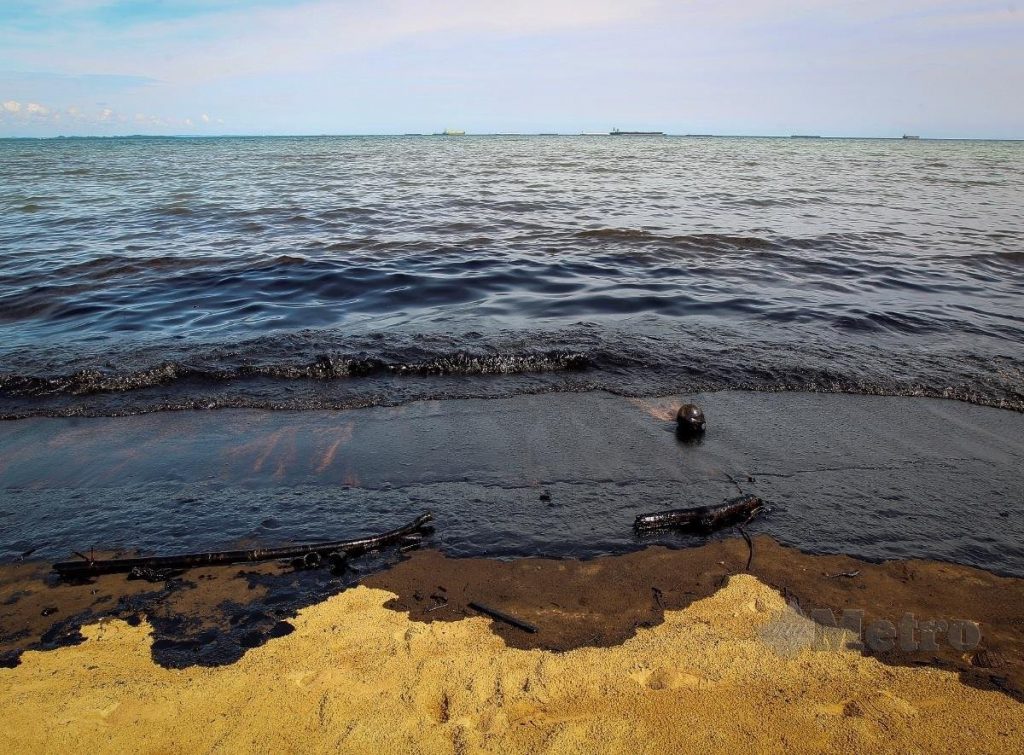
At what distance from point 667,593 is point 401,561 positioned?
1.70 meters

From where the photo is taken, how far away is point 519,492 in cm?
473

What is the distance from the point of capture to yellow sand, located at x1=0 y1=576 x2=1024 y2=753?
259 cm

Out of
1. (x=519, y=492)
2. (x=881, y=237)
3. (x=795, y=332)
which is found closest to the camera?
(x=519, y=492)

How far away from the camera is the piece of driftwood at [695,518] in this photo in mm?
4199

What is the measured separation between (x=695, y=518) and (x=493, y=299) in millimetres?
6935

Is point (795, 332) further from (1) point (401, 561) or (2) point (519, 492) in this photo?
(1) point (401, 561)

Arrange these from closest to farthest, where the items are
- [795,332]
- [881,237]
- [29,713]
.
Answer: [29,713]
[795,332]
[881,237]

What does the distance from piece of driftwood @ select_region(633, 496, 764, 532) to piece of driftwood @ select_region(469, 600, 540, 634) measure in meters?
1.28

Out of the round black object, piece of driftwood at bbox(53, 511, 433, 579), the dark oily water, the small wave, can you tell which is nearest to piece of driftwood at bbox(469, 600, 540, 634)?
piece of driftwood at bbox(53, 511, 433, 579)

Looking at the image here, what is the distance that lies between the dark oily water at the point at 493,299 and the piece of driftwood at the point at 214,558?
2784mm

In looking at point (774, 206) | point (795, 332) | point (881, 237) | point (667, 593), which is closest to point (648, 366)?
point (795, 332)

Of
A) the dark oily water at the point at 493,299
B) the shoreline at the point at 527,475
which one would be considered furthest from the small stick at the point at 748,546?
the dark oily water at the point at 493,299

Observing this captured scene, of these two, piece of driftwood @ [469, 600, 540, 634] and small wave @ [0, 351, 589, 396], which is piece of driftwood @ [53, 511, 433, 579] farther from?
small wave @ [0, 351, 589, 396]

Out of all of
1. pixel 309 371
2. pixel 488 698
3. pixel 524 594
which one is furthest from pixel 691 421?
pixel 309 371
